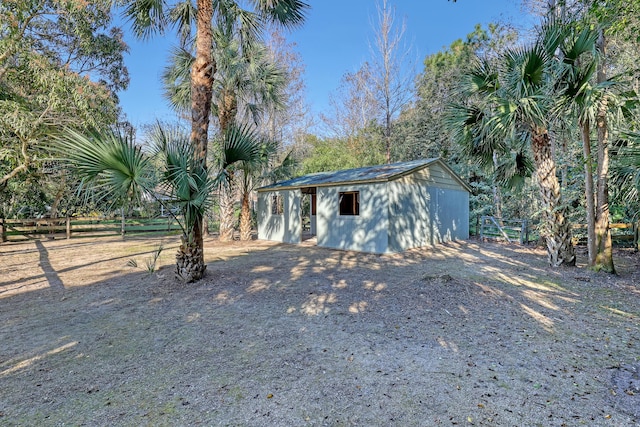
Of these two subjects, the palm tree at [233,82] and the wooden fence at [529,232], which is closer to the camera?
the wooden fence at [529,232]

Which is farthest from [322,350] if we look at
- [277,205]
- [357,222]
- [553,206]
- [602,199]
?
[277,205]

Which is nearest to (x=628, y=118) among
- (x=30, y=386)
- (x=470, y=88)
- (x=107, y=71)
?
(x=470, y=88)

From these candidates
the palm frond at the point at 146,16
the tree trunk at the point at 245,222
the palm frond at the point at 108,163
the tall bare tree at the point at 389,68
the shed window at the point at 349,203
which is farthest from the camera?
the tall bare tree at the point at 389,68

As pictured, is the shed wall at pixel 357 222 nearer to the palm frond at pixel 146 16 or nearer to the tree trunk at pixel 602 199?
the tree trunk at pixel 602 199

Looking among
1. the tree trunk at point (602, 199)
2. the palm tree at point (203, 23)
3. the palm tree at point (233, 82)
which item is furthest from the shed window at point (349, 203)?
the tree trunk at point (602, 199)

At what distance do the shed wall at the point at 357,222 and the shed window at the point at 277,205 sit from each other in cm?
254

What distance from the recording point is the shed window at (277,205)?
44.0 feet

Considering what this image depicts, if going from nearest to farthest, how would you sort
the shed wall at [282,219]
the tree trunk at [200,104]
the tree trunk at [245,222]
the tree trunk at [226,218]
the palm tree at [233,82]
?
1. the tree trunk at [200,104]
2. the palm tree at [233,82]
3. the shed wall at [282,219]
4. the tree trunk at [226,218]
5. the tree trunk at [245,222]

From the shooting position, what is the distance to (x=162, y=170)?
205 inches

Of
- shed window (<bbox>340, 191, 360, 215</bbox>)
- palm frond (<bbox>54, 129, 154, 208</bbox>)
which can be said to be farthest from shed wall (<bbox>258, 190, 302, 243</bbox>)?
palm frond (<bbox>54, 129, 154, 208</bbox>)

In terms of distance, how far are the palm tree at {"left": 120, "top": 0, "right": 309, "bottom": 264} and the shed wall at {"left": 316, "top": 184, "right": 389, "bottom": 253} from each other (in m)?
5.12

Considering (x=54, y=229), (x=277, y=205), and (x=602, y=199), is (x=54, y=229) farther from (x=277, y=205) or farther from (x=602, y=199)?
(x=602, y=199)

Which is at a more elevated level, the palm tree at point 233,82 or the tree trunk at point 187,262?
the palm tree at point 233,82

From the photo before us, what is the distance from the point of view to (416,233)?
1057 cm
